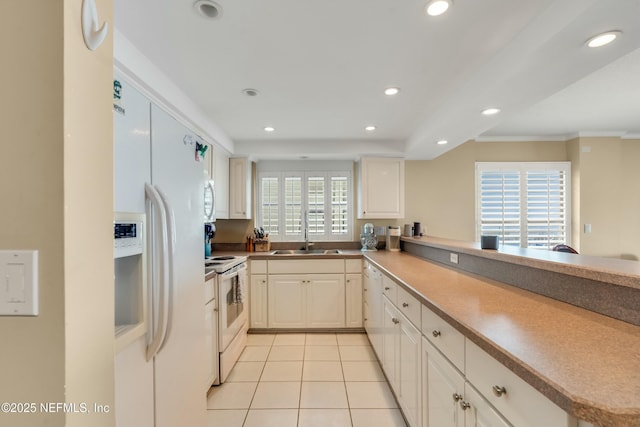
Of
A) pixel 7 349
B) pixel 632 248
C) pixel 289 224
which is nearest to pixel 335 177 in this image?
pixel 289 224

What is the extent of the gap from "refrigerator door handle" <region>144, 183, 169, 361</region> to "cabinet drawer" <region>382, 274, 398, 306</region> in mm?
1453

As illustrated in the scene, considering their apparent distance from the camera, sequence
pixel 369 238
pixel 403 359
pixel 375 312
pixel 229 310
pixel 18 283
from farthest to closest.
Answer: pixel 369 238 < pixel 375 312 < pixel 229 310 < pixel 403 359 < pixel 18 283

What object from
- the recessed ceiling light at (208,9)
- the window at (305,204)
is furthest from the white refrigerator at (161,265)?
the window at (305,204)

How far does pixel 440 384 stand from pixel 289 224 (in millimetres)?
2930

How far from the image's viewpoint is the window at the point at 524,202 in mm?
3973

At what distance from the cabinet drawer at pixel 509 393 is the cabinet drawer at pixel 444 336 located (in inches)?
2.2

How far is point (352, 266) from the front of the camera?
328 centimetres

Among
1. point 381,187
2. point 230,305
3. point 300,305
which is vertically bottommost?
point 300,305

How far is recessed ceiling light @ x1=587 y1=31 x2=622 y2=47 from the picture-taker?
1.21 m

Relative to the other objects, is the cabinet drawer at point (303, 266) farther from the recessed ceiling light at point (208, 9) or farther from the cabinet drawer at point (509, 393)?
the recessed ceiling light at point (208, 9)

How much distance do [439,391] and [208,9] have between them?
2.06m

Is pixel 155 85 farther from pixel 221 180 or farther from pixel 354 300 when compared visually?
pixel 354 300

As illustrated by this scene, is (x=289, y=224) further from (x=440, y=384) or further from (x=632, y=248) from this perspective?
(x=632, y=248)

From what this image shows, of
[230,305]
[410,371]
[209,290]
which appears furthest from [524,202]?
[209,290]
